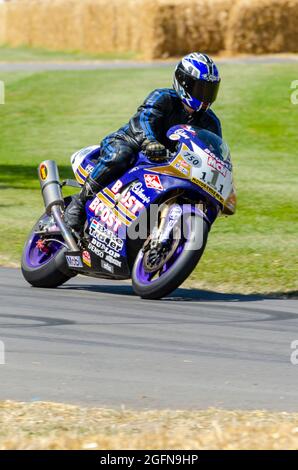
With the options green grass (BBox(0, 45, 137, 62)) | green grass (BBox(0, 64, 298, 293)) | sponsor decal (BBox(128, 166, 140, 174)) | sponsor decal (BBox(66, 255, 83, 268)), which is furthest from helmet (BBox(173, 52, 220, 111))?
green grass (BBox(0, 45, 137, 62))

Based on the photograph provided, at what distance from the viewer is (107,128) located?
24922 mm

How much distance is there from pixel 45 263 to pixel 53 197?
1.83 feet

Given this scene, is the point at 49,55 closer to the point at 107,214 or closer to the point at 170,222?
the point at 107,214

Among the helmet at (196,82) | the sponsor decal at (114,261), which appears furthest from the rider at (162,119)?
the sponsor decal at (114,261)

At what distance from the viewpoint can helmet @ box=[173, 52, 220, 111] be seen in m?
9.26

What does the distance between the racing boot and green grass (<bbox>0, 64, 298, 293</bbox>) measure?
156 cm

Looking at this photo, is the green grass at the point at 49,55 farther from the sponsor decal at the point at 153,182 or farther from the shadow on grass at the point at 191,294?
the sponsor decal at the point at 153,182

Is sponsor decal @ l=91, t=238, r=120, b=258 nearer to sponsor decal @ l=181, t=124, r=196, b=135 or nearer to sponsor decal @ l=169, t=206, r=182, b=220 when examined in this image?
sponsor decal @ l=169, t=206, r=182, b=220

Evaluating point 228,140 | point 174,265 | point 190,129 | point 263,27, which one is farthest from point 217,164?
point 263,27

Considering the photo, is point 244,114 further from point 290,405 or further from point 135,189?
point 290,405

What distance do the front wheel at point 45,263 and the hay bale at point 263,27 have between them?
1286 inches

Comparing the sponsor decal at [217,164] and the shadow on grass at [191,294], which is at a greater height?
the sponsor decal at [217,164]

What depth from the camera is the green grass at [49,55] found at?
1809 inches

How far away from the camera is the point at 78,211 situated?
9.74 m
